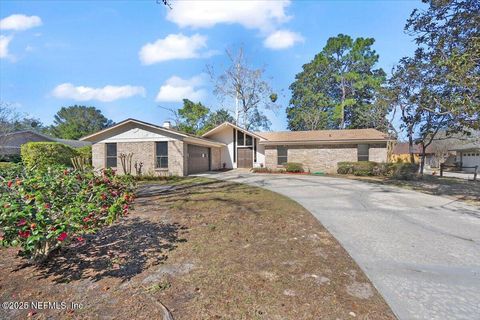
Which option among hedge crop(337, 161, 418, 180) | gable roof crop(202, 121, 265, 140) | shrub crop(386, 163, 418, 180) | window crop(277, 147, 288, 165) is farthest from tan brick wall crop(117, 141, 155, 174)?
shrub crop(386, 163, 418, 180)

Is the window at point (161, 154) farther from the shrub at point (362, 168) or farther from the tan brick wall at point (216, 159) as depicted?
the shrub at point (362, 168)

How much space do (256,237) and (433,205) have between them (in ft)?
22.4

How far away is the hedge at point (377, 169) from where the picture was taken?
16.5m

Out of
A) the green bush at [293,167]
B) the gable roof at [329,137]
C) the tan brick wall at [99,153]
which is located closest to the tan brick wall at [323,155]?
the gable roof at [329,137]

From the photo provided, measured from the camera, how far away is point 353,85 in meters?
35.0

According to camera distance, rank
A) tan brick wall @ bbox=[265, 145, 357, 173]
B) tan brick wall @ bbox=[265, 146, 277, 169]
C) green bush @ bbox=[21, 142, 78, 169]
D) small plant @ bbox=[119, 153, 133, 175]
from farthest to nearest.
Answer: tan brick wall @ bbox=[265, 146, 277, 169] → tan brick wall @ bbox=[265, 145, 357, 173] → green bush @ bbox=[21, 142, 78, 169] → small plant @ bbox=[119, 153, 133, 175]

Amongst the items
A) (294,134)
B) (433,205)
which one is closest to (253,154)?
(294,134)

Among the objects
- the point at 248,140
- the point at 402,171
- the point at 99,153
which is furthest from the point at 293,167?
the point at 99,153

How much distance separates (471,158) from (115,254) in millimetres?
37292

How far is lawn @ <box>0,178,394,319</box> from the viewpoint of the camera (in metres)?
2.65

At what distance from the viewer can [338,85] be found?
37.7m

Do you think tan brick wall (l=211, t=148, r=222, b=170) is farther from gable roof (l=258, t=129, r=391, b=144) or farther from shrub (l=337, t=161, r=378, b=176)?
shrub (l=337, t=161, r=378, b=176)

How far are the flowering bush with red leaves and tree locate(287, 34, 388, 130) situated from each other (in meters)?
35.4

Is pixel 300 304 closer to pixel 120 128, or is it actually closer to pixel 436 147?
pixel 120 128
